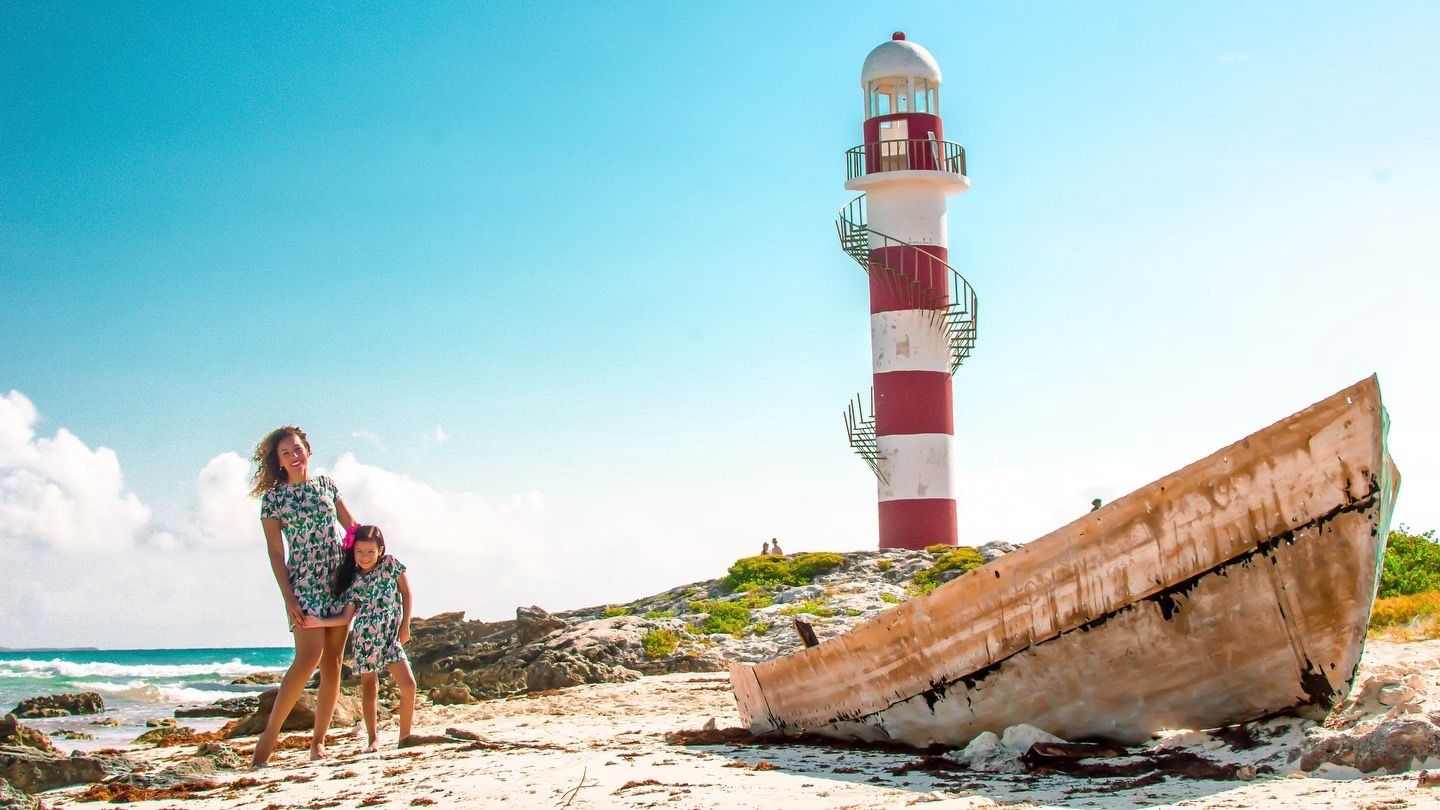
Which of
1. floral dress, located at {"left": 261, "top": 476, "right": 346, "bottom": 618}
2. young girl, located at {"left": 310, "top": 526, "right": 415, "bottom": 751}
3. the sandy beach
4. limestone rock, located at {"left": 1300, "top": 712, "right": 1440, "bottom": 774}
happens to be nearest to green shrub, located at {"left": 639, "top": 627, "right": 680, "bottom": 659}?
the sandy beach

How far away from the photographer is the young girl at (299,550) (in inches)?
251

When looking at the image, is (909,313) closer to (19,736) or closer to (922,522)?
(922,522)

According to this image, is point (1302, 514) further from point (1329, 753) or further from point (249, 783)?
point (249, 783)

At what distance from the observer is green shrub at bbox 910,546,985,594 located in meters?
18.4

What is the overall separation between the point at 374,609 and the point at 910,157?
18639mm

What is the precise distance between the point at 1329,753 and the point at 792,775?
2121 millimetres

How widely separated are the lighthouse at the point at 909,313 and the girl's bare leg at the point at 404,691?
16.5 metres

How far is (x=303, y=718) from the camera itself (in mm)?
9688

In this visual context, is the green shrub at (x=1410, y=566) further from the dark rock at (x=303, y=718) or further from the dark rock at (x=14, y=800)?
the dark rock at (x=14, y=800)

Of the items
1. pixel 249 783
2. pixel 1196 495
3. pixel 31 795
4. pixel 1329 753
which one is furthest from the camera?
pixel 31 795

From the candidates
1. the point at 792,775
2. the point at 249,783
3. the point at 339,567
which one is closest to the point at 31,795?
the point at 249,783

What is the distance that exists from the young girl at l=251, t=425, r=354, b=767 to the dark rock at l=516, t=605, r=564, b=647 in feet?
28.9

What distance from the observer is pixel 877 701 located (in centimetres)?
612

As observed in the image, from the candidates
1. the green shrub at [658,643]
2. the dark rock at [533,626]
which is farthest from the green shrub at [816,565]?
the green shrub at [658,643]
